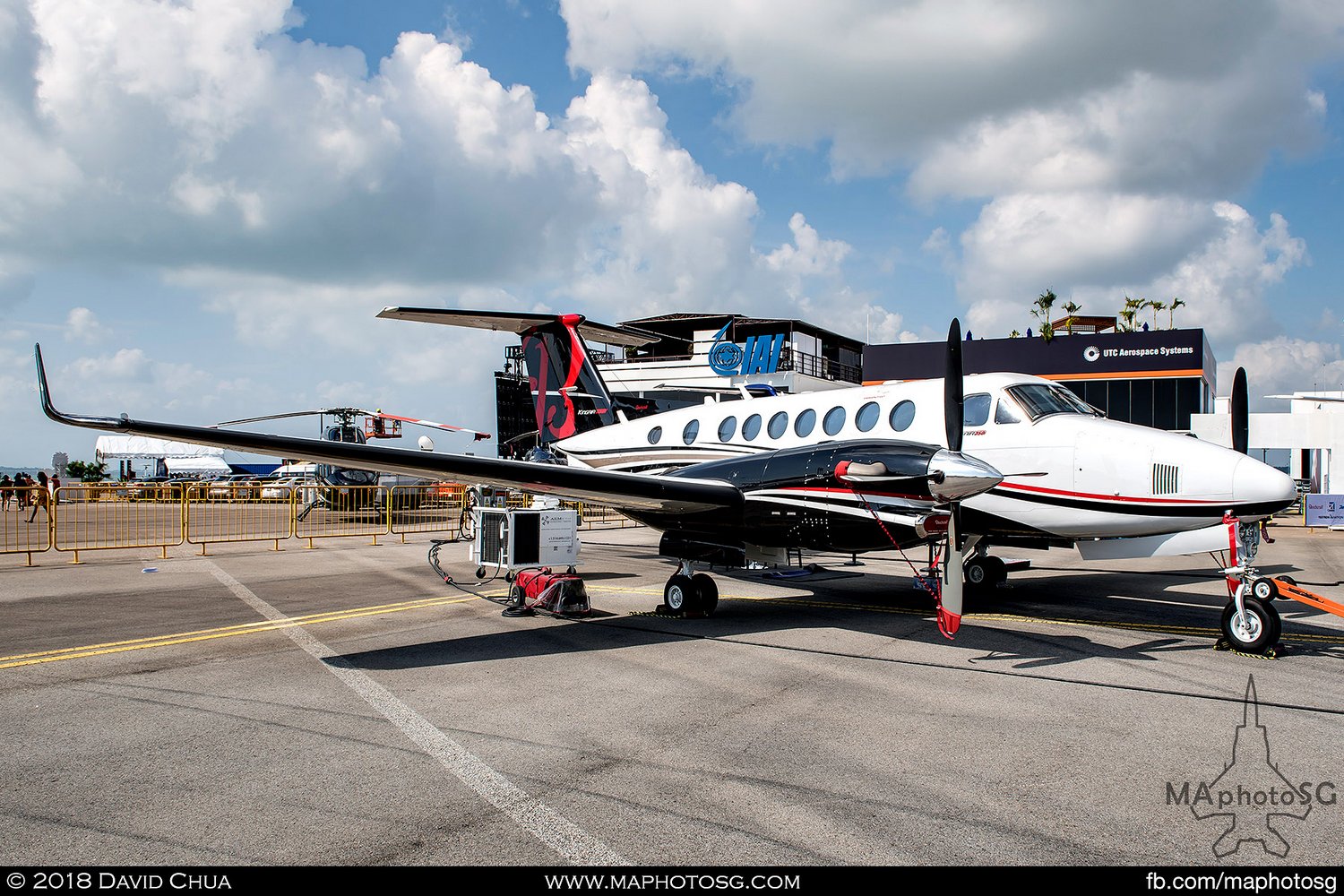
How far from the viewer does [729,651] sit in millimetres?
8242

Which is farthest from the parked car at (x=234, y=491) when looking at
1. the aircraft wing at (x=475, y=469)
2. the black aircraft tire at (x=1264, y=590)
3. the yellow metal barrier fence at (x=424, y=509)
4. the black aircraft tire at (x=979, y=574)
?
the black aircraft tire at (x=1264, y=590)

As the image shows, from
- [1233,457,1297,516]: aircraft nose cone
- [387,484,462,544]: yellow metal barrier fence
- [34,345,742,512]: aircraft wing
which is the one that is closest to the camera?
[34,345,742,512]: aircraft wing

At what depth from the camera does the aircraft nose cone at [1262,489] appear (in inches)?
311

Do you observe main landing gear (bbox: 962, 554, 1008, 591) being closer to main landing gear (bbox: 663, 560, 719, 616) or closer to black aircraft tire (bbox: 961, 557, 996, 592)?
black aircraft tire (bbox: 961, 557, 996, 592)

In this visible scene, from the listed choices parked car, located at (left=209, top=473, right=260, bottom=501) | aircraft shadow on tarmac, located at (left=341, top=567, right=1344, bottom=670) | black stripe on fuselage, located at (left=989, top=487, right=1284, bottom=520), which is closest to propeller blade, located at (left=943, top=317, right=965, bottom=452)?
black stripe on fuselage, located at (left=989, top=487, right=1284, bottom=520)

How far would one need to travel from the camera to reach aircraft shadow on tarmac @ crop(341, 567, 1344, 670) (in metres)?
8.03

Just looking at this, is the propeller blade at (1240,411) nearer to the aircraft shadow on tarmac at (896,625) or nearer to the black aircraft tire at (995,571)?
the aircraft shadow on tarmac at (896,625)

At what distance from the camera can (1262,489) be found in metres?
7.95

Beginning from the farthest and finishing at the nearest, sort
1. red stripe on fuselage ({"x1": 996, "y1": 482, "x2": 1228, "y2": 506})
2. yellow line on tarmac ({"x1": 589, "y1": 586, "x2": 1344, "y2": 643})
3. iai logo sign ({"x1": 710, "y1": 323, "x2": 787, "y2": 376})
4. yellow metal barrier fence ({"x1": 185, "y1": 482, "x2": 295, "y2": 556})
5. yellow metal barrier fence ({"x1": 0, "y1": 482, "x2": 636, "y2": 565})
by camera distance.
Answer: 1. iai logo sign ({"x1": 710, "y1": 323, "x2": 787, "y2": 376})
2. yellow metal barrier fence ({"x1": 185, "y1": 482, "x2": 295, "y2": 556})
3. yellow metal barrier fence ({"x1": 0, "y1": 482, "x2": 636, "y2": 565})
4. yellow line on tarmac ({"x1": 589, "y1": 586, "x2": 1344, "y2": 643})
5. red stripe on fuselage ({"x1": 996, "y1": 482, "x2": 1228, "y2": 506})

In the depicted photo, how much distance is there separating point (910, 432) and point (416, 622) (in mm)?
6727

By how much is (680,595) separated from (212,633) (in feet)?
18.1

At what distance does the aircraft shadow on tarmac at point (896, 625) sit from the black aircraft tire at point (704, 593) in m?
0.17

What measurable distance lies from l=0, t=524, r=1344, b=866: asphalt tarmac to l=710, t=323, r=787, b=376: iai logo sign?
32450mm

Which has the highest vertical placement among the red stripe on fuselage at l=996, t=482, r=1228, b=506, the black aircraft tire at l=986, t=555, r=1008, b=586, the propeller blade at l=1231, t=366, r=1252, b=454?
the propeller blade at l=1231, t=366, r=1252, b=454
